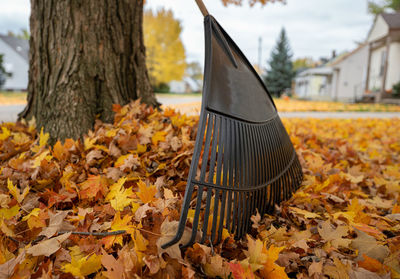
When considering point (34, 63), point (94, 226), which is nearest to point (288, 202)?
point (94, 226)

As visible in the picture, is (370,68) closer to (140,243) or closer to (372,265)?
(372,265)

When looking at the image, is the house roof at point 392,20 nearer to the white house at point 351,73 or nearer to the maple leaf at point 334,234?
the white house at point 351,73

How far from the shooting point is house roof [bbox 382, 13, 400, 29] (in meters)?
16.8

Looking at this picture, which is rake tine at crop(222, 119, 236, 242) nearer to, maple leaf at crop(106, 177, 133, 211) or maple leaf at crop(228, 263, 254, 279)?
maple leaf at crop(228, 263, 254, 279)

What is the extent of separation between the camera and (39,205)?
1.51 meters

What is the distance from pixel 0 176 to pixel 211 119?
4.58 ft

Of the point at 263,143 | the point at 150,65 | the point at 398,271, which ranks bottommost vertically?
the point at 398,271

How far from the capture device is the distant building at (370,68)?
1750 cm

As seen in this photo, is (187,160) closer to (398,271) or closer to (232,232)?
(232,232)

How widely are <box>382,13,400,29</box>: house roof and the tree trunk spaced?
19280mm

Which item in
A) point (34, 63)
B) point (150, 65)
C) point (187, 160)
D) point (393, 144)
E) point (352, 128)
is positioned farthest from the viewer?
point (150, 65)

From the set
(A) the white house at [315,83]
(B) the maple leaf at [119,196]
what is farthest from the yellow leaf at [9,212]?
(A) the white house at [315,83]

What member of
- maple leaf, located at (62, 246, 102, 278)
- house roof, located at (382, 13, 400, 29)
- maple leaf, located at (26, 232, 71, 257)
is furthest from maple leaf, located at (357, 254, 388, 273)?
house roof, located at (382, 13, 400, 29)

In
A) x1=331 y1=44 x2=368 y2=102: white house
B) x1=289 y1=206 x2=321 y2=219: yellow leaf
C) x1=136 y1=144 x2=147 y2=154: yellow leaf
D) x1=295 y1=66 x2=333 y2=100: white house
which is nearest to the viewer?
x1=289 y1=206 x2=321 y2=219: yellow leaf
